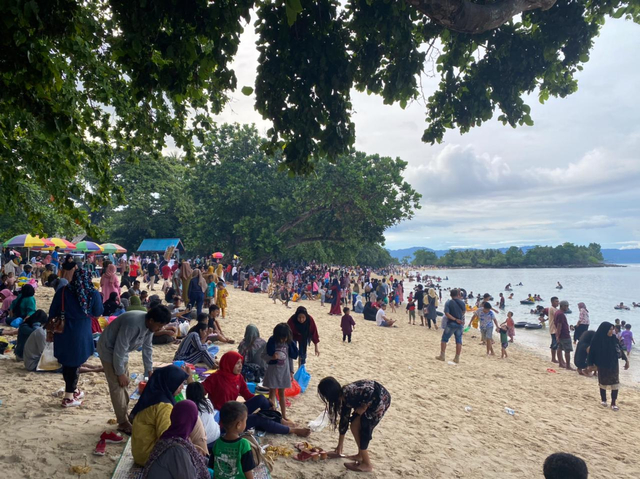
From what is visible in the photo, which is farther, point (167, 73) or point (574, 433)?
point (574, 433)

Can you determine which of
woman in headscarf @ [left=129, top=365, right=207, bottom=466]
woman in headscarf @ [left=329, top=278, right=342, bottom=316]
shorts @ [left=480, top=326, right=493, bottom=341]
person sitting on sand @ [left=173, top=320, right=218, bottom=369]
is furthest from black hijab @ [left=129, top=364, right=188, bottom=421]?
woman in headscarf @ [left=329, top=278, right=342, bottom=316]

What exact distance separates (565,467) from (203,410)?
10.5 feet

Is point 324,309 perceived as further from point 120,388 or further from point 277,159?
point 120,388

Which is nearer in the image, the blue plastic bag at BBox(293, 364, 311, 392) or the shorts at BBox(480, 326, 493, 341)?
the blue plastic bag at BBox(293, 364, 311, 392)

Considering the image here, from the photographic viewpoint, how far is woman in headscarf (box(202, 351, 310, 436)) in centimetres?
505

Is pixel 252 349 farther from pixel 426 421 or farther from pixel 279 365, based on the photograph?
pixel 426 421

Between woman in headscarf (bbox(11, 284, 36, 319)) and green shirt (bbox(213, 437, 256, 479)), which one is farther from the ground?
woman in headscarf (bbox(11, 284, 36, 319))

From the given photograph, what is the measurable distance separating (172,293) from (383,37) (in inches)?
411

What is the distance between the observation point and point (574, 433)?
702 centimetres

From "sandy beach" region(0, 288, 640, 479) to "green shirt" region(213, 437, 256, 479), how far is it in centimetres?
88

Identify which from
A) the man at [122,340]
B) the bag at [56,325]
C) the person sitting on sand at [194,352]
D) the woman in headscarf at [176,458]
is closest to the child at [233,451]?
the woman in headscarf at [176,458]

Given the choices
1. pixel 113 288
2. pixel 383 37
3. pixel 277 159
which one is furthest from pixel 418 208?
pixel 383 37

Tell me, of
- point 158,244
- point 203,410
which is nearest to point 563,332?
point 203,410

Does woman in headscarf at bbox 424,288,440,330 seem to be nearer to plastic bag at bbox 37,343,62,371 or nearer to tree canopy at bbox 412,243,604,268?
plastic bag at bbox 37,343,62,371
